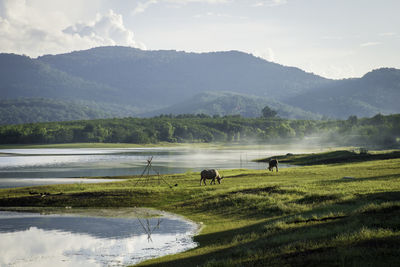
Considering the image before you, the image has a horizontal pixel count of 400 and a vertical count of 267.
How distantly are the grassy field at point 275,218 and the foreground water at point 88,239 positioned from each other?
1.81m

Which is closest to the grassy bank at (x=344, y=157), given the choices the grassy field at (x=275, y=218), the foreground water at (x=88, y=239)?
the grassy field at (x=275, y=218)

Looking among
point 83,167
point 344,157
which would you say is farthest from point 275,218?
point 83,167

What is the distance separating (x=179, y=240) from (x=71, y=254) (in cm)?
633

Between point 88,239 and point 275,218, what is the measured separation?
11953mm

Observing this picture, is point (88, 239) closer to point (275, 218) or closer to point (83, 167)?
point (275, 218)

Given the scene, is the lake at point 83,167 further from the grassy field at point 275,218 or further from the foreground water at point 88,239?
the foreground water at point 88,239

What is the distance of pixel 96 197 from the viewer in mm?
42375

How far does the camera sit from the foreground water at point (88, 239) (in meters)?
21.6

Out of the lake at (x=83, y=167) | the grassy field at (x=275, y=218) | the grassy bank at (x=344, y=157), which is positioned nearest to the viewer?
the grassy field at (x=275, y=218)

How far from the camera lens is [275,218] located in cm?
2753

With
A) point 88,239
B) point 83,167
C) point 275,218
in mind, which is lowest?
point 88,239

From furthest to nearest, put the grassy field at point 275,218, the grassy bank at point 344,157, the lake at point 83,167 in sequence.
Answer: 1. the grassy bank at point 344,157
2. the lake at point 83,167
3. the grassy field at point 275,218

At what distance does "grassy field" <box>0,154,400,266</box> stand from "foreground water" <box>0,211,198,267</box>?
1807 mm

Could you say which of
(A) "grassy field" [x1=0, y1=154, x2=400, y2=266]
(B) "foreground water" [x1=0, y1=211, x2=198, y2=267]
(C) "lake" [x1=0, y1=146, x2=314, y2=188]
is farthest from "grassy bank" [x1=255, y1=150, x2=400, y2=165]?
(B) "foreground water" [x1=0, y1=211, x2=198, y2=267]
